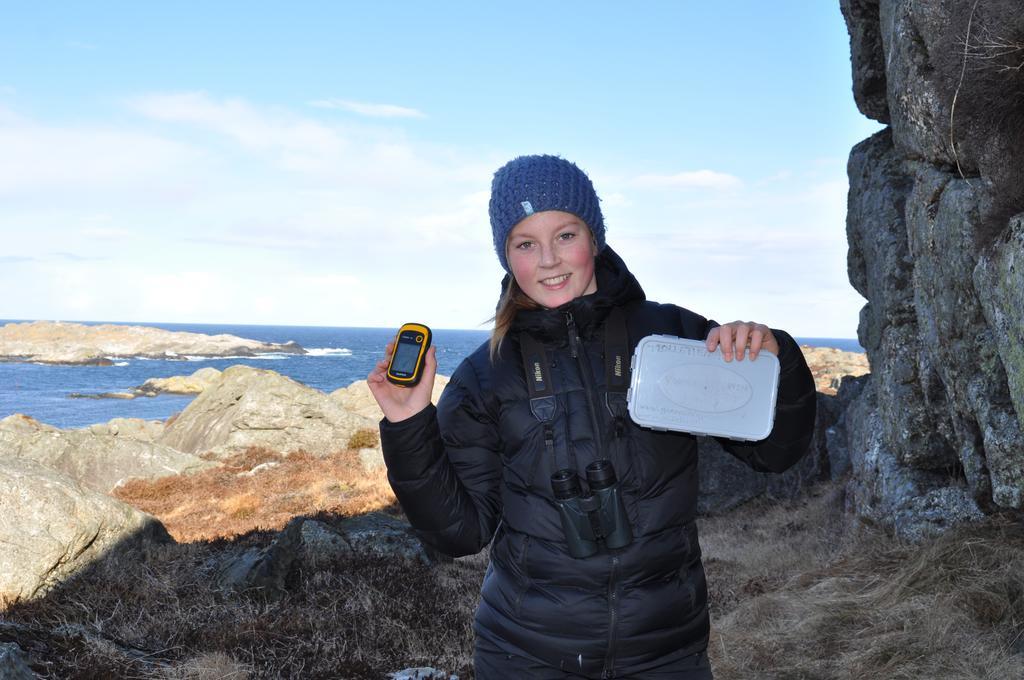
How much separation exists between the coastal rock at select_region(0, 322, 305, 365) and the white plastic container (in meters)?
133

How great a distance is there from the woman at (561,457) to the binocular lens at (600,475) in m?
0.07

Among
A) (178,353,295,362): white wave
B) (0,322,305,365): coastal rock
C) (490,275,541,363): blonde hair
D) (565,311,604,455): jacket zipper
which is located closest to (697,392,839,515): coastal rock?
(490,275,541,363): blonde hair

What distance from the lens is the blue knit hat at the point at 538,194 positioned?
10.1 feet

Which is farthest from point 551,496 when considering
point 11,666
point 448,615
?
point 448,615

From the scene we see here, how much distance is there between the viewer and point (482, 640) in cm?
288

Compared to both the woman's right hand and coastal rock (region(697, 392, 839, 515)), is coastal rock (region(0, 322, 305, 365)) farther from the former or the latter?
the woman's right hand

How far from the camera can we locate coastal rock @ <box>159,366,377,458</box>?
26234 mm

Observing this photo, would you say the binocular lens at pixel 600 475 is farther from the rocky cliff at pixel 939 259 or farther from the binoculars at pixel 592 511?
the rocky cliff at pixel 939 259

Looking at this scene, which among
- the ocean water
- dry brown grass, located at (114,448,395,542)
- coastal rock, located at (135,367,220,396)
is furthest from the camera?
coastal rock, located at (135,367,220,396)

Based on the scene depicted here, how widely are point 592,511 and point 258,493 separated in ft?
63.0

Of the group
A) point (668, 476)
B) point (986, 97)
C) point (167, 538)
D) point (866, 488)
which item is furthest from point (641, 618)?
point (167, 538)

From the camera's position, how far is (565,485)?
8.81 feet

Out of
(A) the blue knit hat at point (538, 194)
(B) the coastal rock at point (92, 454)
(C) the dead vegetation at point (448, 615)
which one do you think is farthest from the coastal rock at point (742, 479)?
(B) the coastal rock at point (92, 454)

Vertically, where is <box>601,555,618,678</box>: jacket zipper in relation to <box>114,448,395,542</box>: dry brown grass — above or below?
above
